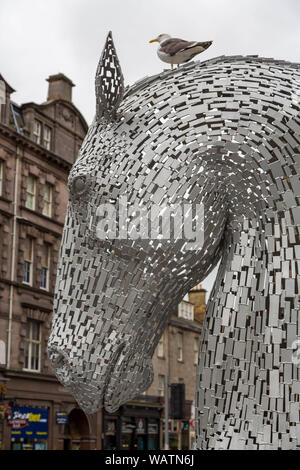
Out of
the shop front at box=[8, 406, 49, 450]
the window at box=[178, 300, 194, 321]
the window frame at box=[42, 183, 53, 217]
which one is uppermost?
the window frame at box=[42, 183, 53, 217]

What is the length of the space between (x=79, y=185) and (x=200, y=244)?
1.56 feet

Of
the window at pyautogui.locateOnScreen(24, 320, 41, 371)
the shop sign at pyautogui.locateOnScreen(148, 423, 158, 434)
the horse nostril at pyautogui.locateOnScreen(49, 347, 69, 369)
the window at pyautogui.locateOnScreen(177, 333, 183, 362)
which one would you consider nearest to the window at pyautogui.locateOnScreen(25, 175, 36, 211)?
the window at pyautogui.locateOnScreen(24, 320, 41, 371)

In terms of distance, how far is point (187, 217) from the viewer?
2023 millimetres

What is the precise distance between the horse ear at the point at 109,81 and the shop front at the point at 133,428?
24877 mm

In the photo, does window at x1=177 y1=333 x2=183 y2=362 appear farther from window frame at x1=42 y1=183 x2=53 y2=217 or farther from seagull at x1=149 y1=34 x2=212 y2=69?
seagull at x1=149 y1=34 x2=212 y2=69

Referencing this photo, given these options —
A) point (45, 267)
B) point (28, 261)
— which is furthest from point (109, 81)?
point (45, 267)

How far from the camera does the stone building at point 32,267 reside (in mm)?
20922

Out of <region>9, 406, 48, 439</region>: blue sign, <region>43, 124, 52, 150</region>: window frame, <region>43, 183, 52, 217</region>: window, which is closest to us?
<region>9, 406, 48, 439</region>: blue sign

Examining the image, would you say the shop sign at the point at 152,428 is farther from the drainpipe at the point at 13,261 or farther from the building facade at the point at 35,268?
the drainpipe at the point at 13,261

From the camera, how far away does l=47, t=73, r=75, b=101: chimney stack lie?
26.6 metres

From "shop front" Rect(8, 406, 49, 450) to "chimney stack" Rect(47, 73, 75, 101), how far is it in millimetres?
13185

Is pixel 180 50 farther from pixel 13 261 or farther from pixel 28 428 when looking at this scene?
pixel 28 428
